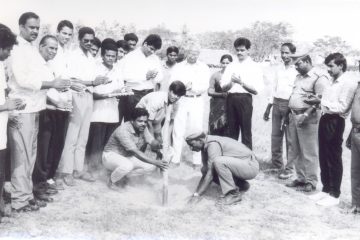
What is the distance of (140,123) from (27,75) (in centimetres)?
153

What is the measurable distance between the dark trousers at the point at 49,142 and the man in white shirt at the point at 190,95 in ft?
5.72

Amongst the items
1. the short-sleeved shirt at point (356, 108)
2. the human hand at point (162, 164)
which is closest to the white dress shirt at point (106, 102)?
the human hand at point (162, 164)

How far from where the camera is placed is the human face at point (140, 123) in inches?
191

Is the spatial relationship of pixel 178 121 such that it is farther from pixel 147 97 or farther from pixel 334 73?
pixel 334 73

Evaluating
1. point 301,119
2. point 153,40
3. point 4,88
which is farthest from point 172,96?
point 4,88

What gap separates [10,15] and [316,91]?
142 inches

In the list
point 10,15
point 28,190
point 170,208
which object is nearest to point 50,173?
point 28,190

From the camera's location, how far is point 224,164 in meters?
4.67

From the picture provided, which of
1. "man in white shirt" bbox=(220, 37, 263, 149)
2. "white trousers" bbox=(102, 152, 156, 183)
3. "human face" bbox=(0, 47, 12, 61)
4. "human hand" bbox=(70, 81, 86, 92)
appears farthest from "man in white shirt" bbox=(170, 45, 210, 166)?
"human face" bbox=(0, 47, 12, 61)

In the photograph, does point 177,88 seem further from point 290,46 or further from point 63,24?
point 290,46

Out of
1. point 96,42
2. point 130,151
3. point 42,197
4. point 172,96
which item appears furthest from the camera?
point 172,96

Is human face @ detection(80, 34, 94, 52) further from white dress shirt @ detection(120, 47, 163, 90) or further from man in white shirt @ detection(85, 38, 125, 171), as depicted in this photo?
white dress shirt @ detection(120, 47, 163, 90)

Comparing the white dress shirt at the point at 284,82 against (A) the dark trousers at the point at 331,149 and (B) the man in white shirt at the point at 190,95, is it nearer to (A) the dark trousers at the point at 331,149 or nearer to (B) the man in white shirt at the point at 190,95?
(B) the man in white shirt at the point at 190,95

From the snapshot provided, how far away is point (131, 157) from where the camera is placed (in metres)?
5.16
